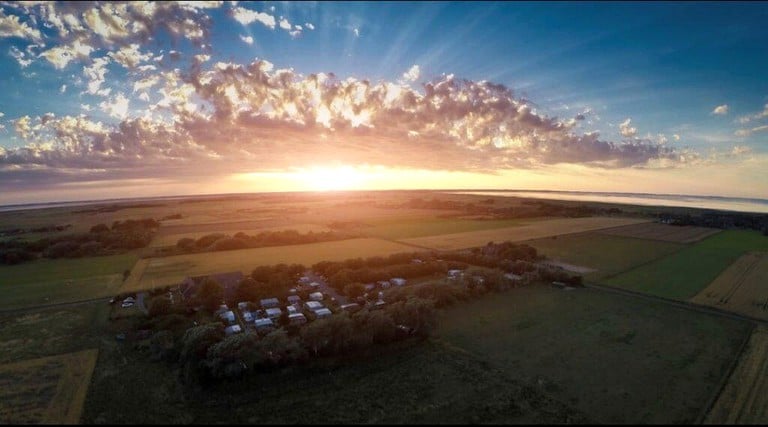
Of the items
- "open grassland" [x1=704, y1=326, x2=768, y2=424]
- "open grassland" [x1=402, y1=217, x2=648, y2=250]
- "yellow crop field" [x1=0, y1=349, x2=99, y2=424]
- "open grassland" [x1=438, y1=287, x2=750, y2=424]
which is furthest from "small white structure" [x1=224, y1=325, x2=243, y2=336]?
"open grassland" [x1=402, y1=217, x2=648, y2=250]

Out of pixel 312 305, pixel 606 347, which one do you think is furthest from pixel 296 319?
pixel 606 347

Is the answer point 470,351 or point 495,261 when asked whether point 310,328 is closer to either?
point 470,351

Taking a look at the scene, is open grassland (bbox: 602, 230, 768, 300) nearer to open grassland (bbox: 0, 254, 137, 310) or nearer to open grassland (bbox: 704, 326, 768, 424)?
open grassland (bbox: 704, 326, 768, 424)

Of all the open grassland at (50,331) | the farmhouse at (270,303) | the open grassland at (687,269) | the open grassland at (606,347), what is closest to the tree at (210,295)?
the farmhouse at (270,303)

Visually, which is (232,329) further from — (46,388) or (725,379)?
(725,379)

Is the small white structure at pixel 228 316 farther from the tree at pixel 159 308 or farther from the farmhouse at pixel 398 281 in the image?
the farmhouse at pixel 398 281

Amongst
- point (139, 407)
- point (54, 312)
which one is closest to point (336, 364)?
point (139, 407)
